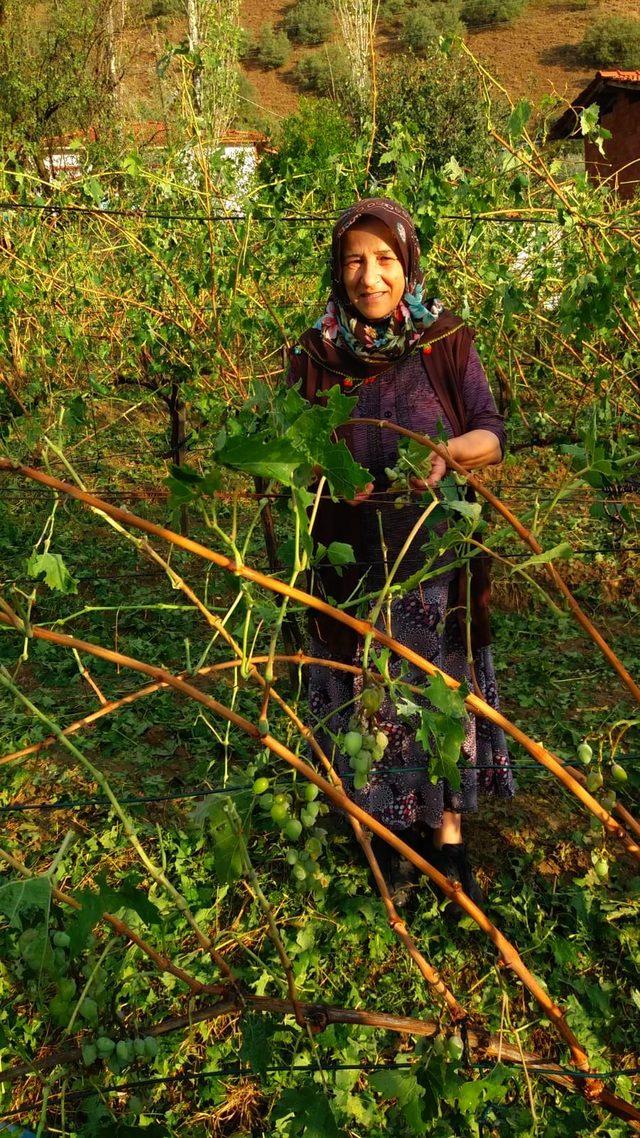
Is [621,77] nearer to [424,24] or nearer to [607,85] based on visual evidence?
[607,85]

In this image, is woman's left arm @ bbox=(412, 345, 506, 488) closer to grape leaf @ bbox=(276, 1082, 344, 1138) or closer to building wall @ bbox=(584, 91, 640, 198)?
grape leaf @ bbox=(276, 1082, 344, 1138)

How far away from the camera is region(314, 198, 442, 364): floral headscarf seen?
1.96 m

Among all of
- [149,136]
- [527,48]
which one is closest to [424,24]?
[527,48]

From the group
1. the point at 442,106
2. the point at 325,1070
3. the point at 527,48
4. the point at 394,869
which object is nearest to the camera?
the point at 325,1070

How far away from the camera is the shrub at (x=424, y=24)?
120 feet

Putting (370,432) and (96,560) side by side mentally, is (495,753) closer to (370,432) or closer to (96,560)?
(370,432)

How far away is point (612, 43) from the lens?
3431cm

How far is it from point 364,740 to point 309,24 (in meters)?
46.1

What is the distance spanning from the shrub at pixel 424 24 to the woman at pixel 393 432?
3869cm

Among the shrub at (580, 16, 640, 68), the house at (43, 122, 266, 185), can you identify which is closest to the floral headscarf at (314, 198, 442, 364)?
the house at (43, 122, 266, 185)

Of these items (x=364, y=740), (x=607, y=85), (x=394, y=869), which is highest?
(x=607, y=85)

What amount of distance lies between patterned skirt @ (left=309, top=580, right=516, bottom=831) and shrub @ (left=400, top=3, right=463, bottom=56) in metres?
38.9

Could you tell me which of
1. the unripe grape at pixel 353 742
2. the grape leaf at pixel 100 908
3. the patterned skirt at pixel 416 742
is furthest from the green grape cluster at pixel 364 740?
the patterned skirt at pixel 416 742

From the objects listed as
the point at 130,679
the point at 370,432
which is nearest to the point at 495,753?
the point at 370,432
